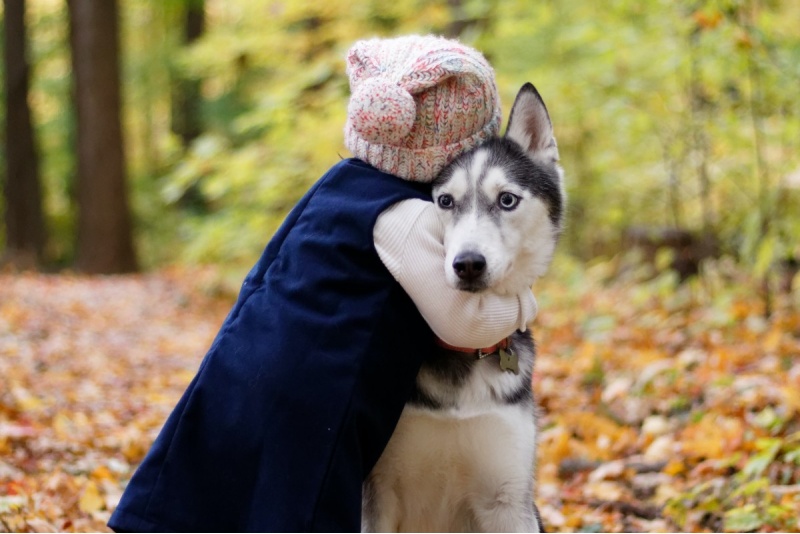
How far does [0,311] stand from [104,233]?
16.6 feet

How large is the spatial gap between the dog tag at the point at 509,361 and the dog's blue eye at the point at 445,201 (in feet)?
1.66

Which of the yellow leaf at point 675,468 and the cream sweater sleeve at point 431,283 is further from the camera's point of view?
the yellow leaf at point 675,468

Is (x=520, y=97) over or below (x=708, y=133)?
over

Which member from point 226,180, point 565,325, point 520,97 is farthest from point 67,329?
point 520,97

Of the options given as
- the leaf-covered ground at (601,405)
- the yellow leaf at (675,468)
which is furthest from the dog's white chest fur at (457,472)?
the yellow leaf at (675,468)

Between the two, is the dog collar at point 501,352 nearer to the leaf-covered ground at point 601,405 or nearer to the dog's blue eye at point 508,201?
the dog's blue eye at point 508,201

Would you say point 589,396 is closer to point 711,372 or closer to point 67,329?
point 711,372

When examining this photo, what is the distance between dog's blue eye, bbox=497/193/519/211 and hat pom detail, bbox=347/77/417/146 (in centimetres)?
35

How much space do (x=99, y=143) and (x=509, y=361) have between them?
12.5 meters

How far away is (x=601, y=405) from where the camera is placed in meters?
5.27

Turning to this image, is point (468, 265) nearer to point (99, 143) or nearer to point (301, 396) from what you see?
point (301, 396)

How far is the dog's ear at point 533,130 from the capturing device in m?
2.59

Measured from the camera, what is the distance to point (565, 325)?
305 inches

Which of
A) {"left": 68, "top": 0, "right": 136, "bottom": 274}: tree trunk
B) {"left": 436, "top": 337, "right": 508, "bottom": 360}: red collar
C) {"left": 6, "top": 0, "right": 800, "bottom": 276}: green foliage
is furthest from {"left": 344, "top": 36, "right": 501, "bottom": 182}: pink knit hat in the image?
{"left": 68, "top": 0, "right": 136, "bottom": 274}: tree trunk
